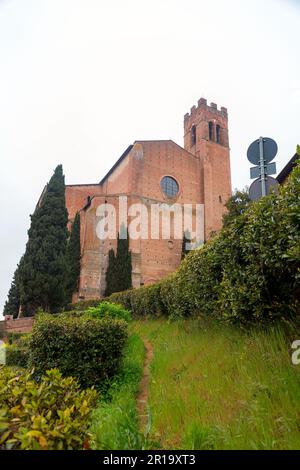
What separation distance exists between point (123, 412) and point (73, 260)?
2697 cm

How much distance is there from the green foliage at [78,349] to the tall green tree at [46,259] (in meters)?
17.1

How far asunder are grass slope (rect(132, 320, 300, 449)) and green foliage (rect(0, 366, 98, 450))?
96cm

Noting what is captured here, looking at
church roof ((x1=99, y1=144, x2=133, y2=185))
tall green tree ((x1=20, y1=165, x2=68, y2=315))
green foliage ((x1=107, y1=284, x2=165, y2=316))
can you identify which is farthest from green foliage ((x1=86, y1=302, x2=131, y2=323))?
church roof ((x1=99, y1=144, x2=133, y2=185))

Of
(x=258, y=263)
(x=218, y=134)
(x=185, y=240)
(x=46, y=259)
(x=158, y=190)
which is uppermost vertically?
(x=218, y=134)

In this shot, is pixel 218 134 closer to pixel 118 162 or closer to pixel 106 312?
pixel 118 162

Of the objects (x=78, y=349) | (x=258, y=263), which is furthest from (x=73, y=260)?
(x=258, y=263)

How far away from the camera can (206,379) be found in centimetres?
412

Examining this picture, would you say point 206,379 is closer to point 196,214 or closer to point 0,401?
point 0,401

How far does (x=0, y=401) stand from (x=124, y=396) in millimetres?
2387

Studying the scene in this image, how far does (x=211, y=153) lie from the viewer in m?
36.8

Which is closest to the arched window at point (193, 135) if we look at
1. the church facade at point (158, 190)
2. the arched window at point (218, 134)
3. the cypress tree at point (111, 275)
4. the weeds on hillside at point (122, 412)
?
the church facade at point (158, 190)

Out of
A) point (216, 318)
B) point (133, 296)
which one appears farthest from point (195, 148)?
point (216, 318)

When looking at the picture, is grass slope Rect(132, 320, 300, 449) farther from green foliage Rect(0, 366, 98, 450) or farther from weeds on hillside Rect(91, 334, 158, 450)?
green foliage Rect(0, 366, 98, 450)

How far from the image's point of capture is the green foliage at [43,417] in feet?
6.72
